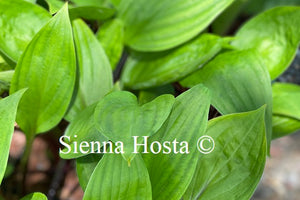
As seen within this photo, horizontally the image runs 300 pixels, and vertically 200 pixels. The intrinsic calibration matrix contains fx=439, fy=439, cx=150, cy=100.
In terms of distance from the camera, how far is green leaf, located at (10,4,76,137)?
2.08 feet

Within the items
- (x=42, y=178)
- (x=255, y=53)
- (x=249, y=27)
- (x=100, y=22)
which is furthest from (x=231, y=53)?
(x=42, y=178)

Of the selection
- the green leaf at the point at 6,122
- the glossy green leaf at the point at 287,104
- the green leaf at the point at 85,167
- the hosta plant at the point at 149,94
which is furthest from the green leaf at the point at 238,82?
the green leaf at the point at 6,122

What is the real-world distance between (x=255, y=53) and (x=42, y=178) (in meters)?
0.78

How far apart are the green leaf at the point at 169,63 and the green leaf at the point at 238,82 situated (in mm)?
21

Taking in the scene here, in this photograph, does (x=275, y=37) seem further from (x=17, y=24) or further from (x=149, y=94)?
(x=17, y=24)

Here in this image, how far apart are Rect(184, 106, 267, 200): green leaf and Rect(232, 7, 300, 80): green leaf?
249 mm

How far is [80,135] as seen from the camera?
61 cm

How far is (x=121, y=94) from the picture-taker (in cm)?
62

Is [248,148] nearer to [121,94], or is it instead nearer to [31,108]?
[121,94]

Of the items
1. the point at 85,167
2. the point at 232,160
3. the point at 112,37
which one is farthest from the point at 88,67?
the point at 232,160

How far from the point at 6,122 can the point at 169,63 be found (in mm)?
346

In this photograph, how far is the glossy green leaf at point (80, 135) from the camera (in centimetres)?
59

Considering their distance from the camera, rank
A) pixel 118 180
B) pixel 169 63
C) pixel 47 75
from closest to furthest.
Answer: pixel 118 180 → pixel 47 75 → pixel 169 63

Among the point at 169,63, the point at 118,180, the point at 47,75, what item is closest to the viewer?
the point at 118,180
